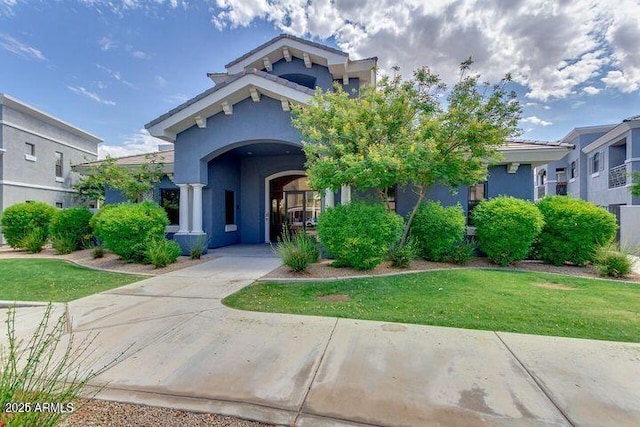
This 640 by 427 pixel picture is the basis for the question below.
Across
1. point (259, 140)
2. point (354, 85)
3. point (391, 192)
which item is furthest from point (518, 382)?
point (354, 85)

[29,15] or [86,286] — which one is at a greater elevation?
[29,15]

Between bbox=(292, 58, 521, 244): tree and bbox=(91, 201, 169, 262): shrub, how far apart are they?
5.45m

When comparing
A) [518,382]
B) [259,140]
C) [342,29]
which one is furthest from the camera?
[342,29]

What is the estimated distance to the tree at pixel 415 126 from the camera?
7.59m

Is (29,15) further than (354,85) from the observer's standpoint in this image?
No

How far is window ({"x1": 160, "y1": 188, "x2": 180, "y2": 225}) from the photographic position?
43.5 feet

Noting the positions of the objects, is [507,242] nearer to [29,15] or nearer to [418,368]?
[418,368]

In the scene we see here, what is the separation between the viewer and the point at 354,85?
13859 mm

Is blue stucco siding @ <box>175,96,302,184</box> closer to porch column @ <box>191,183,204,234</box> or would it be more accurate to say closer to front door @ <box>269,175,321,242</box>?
porch column @ <box>191,183,204,234</box>

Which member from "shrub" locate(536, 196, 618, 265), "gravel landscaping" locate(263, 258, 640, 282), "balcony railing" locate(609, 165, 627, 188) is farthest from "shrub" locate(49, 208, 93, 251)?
"balcony railing" locate(609, 165, 627, 188)

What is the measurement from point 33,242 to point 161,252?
7786 mm

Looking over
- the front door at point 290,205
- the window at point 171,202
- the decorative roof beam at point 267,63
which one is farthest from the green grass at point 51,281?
the decorative roof beam at point 267,63

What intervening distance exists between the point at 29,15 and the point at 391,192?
17004 mm

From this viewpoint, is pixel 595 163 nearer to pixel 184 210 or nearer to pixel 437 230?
pixel 437 230
